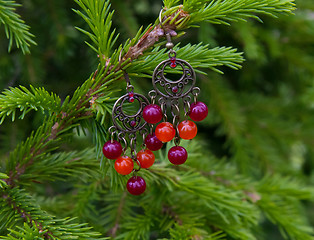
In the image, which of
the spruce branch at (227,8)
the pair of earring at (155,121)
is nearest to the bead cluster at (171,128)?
the pair of earring at (155,121)

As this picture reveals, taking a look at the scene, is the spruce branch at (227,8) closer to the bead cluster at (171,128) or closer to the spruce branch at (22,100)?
the bead cluster at (171,128)

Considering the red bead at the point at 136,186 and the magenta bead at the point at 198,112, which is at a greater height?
the magenta bead at the point at 198,112

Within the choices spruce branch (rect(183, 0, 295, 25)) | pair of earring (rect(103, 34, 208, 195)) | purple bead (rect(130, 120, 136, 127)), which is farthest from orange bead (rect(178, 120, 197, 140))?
spruce branch (rect(183, 0, 295, 25))

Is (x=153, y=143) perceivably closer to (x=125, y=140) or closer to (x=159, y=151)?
(x=125, y=140)

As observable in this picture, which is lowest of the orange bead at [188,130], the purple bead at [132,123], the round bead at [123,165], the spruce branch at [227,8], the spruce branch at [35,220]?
the spruce branch at [35,220]

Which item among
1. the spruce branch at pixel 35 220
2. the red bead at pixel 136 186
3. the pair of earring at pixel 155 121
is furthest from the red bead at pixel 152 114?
the spruce branch at pixel 35 220

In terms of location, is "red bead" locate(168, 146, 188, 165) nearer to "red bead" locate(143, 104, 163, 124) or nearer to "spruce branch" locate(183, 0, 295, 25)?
"red bead" locate(143, 104, 163, 124)
